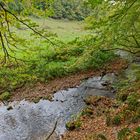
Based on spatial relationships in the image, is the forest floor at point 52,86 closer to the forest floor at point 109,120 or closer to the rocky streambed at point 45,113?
the rocky streambed at point 45,113

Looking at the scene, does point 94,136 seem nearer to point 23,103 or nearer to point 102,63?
point 23,103

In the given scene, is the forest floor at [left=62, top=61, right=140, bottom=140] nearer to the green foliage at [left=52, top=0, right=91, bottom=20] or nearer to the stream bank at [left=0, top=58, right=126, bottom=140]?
the stream bank at [left=0, top=58, right=126, bottom=140]

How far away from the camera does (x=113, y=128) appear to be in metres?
12.5

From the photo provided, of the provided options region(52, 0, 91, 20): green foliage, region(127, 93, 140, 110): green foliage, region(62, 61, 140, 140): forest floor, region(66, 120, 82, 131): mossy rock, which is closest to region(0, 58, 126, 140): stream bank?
region(66, 120, 82, 131): mossy rock

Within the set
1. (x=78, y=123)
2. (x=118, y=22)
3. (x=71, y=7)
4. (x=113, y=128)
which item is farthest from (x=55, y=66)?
(x=71, y=7)

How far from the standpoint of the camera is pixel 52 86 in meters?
21.6

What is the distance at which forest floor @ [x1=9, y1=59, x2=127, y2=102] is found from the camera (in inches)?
782

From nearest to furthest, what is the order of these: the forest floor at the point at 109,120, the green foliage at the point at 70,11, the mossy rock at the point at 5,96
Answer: the forest floor at the point at 109,120, the mossy rock at the point at 5,96, the green foliage at the point at 70,11

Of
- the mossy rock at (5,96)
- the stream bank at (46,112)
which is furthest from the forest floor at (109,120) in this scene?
the mossy rock at (5,96)

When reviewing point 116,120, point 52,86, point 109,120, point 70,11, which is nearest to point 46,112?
point 109,120

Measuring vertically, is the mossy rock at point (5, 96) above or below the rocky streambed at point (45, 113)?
below

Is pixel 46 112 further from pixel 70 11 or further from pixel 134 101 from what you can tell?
pixel 70 11

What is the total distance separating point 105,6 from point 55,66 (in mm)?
12934

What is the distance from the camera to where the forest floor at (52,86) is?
1986cm
